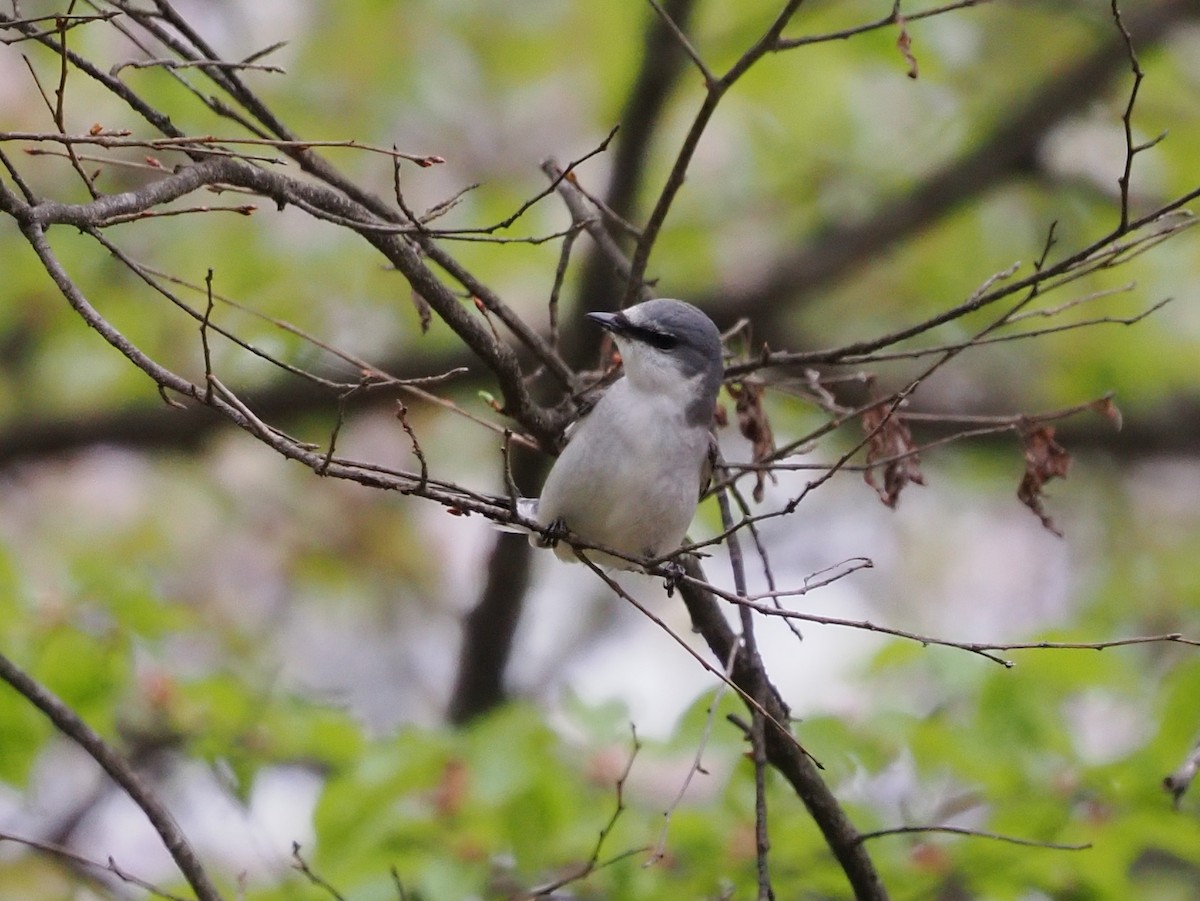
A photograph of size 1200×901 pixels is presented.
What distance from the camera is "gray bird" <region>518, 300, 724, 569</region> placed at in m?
3.64

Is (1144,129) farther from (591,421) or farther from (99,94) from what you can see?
(99,94)

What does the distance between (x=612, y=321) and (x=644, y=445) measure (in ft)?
1.23

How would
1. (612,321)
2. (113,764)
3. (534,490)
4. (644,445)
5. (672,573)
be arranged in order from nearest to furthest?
(672,573), (113,764), (644,445), (612,321), (534,490)

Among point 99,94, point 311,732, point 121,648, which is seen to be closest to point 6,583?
point 121,648

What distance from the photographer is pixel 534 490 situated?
629 cm

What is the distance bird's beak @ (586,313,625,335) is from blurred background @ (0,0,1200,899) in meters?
0.78

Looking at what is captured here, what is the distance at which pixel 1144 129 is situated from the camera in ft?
23.7

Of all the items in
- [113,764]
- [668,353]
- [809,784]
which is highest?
[668,353]

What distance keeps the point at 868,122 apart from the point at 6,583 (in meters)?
5.53

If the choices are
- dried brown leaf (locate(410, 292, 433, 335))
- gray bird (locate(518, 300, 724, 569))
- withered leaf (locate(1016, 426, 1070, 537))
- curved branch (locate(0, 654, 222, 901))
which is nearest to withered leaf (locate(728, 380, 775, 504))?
gray bird (locate(518, 300, 724, 569))

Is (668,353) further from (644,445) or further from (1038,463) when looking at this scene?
(1038,463)

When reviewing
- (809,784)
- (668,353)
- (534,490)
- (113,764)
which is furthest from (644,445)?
(534,490)

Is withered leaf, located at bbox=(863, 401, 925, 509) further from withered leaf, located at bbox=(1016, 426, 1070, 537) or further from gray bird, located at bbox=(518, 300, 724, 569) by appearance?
gray bird, located at bbox=(518, 300, 724, 569)

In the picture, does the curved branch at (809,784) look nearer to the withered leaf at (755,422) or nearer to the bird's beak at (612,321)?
the withered leaf at (755,422)
